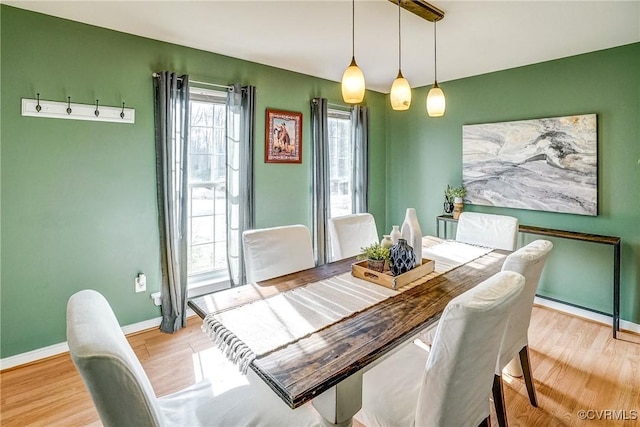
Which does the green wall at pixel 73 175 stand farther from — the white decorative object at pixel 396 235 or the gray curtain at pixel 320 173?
the white decorative object at pixel 396 235

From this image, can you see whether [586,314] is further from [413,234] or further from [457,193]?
[413,234]

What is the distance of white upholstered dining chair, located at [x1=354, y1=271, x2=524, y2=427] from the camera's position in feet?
3.44

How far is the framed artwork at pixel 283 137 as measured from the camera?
138 inches

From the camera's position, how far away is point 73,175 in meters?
2.53

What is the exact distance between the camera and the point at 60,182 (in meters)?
2.49

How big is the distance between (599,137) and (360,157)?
2318mm

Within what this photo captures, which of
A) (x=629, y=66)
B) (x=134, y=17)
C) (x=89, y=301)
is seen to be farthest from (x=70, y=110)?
(x=629, y=66)

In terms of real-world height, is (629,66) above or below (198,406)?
above

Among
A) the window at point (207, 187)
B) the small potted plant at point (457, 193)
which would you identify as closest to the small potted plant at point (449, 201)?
the small potted plant at point (457, 193)

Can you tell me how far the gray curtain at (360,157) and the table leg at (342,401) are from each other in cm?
327

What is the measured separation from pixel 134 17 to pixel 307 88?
1.81 meters

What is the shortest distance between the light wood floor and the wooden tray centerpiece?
88 cm

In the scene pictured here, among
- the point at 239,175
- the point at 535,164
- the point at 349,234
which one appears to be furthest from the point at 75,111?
the point at 535,164

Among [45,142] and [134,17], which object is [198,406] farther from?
[134,17]
